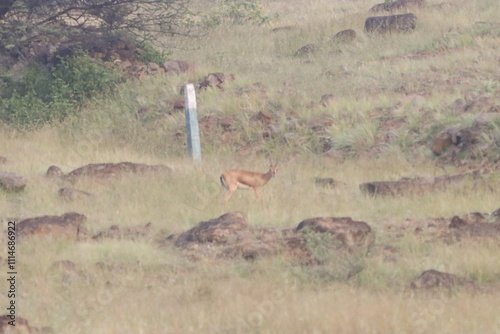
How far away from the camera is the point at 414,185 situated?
10.8m

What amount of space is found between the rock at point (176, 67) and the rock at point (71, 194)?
25.7ft

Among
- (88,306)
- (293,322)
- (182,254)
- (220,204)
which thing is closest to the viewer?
(293,322)

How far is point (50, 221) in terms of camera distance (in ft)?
30.1

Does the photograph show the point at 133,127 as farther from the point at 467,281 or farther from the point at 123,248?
the point at 467,281

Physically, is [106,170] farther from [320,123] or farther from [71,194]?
[320,123]

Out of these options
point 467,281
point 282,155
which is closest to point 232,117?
point 282,155

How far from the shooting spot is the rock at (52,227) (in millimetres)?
9016

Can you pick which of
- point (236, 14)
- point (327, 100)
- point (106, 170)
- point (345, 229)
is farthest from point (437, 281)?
point (236, 14)

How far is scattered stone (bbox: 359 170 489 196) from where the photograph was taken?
10727 millimetres

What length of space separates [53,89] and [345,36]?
730 centimetres

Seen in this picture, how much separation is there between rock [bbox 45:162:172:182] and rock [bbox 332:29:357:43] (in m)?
9.58

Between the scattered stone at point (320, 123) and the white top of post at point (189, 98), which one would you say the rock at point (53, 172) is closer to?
the white top of post at point (189, 98)

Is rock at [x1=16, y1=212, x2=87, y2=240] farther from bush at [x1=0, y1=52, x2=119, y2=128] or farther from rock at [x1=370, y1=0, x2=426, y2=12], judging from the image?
rock at [x1=370, y1=0, x2=426, y2=12]

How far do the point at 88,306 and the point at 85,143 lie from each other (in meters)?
8.80
